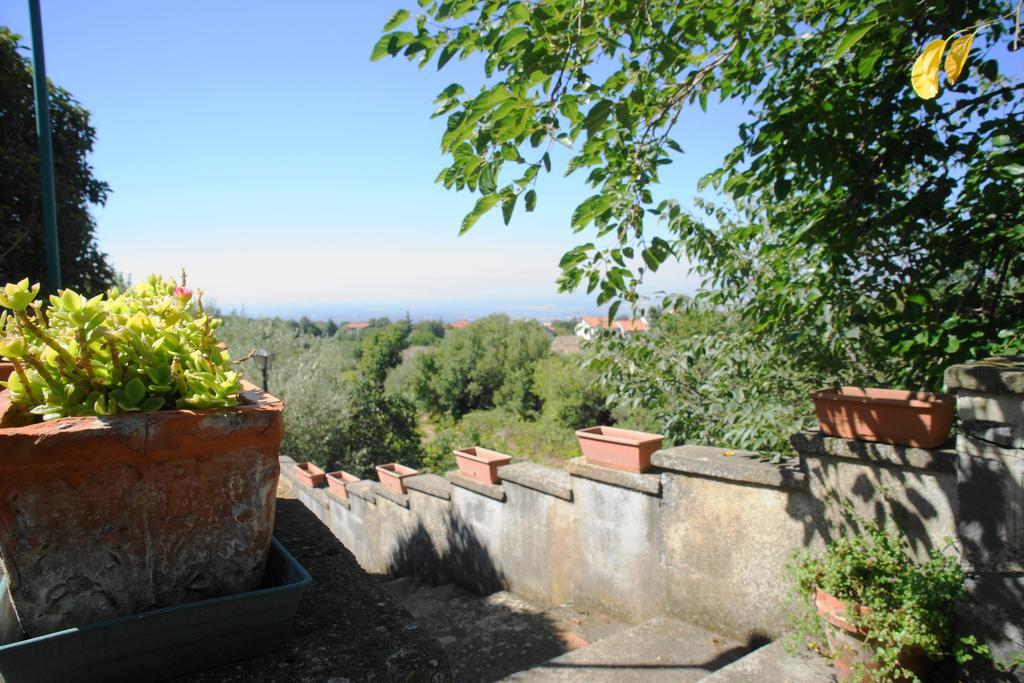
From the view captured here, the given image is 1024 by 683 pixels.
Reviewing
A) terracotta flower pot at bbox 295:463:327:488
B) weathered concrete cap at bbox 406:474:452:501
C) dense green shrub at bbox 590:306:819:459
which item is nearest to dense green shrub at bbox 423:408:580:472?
terracotta flower pot at bbox 295:463:327:488

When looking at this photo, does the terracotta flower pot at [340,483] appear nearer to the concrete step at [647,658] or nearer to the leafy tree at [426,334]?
the concrete step at [647,658]

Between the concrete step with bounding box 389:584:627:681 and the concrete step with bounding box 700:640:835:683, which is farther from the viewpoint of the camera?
the concrete step with bounding box 389:584:627:681

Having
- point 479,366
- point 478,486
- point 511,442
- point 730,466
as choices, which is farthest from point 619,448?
point 479,366

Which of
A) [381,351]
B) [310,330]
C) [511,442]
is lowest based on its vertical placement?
[511,442]

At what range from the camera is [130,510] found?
83cm

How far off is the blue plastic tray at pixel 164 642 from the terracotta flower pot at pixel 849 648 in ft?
6.89

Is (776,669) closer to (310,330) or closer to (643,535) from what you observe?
(643,535)

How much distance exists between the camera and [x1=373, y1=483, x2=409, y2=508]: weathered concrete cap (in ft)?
17.9

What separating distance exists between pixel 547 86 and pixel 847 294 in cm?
187

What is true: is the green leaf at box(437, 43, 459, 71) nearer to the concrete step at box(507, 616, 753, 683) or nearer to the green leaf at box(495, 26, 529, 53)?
the green leaf at box(495, 26, 529, 53)

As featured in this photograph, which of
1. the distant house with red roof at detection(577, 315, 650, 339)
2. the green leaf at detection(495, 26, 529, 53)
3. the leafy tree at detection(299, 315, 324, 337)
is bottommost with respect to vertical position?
the distant house with red roof at detection(577, 315, 650, 339)

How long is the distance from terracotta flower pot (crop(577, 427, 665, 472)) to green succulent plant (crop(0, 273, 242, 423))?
2.56 m

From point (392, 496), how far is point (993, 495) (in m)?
4.69

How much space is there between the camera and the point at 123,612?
2.72 ft
